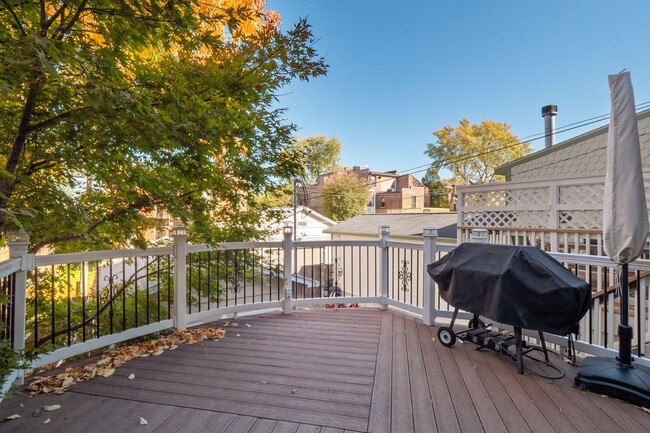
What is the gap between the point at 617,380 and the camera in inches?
91.4

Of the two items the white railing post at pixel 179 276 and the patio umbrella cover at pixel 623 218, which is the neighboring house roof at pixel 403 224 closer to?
the patio umbrella cover at pixel 623 218

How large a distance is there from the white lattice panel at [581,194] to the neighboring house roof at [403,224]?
460cm

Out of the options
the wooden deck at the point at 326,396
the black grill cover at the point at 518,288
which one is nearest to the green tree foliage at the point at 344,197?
the black grill cover at the point at 518,288

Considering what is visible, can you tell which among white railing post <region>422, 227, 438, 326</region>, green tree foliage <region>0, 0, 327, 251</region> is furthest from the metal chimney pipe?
green tree foliage <region>0, 0, 327, 251</region>

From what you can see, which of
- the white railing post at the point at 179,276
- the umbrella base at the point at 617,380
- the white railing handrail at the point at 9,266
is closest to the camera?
the white railing handrail at the point at 9,266

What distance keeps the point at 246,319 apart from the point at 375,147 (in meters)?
26.2

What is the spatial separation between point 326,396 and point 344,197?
2285cm

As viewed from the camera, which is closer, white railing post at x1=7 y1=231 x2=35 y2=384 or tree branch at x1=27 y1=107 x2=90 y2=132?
tree branch at x1=27 y1=107 x2=90 y2=132

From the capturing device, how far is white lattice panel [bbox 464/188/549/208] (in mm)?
5266

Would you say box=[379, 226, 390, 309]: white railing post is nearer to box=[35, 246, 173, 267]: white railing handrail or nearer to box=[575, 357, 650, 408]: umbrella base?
box=[575, 357, 650, 408]: umbrella base

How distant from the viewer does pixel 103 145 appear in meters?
2.21

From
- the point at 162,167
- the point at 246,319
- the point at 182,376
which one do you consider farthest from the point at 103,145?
the point at 246,319

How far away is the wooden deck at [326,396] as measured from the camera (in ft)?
6.49

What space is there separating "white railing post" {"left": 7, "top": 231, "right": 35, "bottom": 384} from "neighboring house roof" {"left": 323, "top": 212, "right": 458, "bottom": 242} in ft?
30.5
